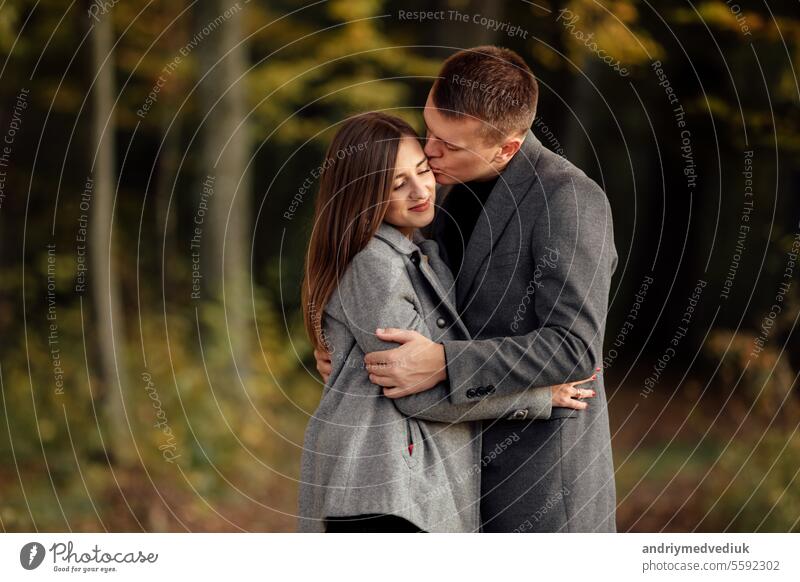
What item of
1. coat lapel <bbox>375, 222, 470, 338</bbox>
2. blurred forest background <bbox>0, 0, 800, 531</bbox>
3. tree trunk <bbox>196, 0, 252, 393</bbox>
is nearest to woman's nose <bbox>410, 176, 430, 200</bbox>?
coat lapel <bbox>375, 222, 470, 338</bbox>

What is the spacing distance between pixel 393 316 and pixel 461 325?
0.24 m

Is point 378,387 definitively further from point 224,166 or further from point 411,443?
point 224,166

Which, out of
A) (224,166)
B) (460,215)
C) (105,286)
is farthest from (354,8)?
(460,215)

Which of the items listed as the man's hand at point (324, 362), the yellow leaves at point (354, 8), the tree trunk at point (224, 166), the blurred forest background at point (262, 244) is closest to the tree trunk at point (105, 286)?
the blurred forest background at point (262, 244)

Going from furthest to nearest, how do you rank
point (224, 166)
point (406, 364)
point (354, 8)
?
point (354, 8) → point (224, 166) → point (406, 364)

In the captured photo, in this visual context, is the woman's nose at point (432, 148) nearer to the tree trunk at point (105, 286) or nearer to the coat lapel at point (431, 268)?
the coat lapel at point (431, 268)

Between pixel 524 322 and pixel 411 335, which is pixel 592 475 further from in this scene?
pixel 411 335

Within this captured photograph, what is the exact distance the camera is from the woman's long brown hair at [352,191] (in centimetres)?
283

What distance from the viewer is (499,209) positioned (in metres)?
2.96

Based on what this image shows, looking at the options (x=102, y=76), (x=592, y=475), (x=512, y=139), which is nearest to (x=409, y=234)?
(x=512, y=139)

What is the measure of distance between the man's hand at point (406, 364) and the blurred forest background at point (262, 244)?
1.62 meters

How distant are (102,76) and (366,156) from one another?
5.25m

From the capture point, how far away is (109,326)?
704 cm

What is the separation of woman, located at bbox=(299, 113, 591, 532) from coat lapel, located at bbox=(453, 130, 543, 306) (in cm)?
13
